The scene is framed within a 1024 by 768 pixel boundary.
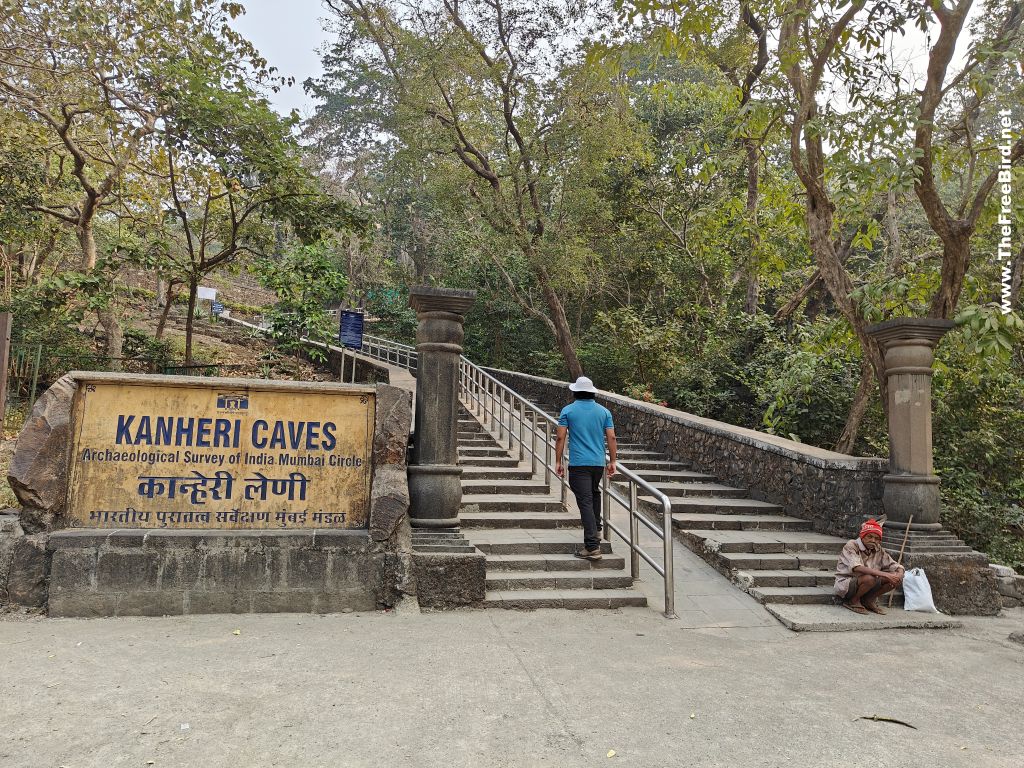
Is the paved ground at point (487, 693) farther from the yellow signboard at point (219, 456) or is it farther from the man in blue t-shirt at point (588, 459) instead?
the man in blue t-shirt at point (588, 459)

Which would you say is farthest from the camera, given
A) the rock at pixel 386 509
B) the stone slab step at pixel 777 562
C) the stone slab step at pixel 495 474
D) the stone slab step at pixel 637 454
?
the stone slab step at pixel 637 454

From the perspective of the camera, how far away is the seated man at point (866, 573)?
5.50m

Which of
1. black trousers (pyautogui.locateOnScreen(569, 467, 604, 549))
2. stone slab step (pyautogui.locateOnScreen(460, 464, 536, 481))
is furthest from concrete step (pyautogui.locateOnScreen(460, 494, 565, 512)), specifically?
black trousers (pyautogui.locateOnScreen(569, 467, 604, 549))

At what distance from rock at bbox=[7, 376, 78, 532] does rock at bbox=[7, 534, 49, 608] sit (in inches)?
4.9

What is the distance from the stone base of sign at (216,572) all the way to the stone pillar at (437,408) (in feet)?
1.78

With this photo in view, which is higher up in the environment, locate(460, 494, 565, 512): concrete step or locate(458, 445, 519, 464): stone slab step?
locate(458, 445, 519, 464): stone slab step

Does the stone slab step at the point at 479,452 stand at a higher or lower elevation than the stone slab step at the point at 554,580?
higher

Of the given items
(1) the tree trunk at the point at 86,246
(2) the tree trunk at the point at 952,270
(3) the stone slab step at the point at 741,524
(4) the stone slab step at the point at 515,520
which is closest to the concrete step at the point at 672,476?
(3) the stone slab step at the point at 741,524

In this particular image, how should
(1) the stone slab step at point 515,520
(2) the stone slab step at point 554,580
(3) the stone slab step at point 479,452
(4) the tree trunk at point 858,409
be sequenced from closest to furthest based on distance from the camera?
1. (2) the stone slab step at point 554,580
2. (1) the stone slab step at point 515,520
3. (4) the tree trunk at point 858,409
4. (3) the stone slab step at point 479,452

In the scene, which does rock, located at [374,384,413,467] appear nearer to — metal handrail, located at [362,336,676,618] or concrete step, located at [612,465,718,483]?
metal handrail, located at [362,336,676,618]

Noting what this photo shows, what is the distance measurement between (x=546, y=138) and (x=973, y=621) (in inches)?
456

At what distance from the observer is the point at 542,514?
23.3ft

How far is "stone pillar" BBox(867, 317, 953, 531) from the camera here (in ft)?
20.2

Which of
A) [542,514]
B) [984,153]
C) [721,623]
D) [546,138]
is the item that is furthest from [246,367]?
[984,153]
